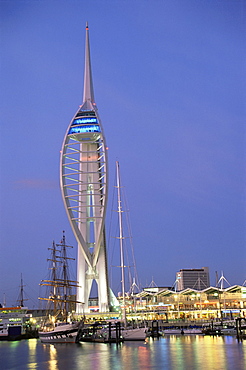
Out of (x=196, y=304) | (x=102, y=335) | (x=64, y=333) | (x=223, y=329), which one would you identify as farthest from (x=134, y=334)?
(x=196, y=304)

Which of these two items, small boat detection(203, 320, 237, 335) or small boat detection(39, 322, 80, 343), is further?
small boat detection(203, 320, 237, 335)

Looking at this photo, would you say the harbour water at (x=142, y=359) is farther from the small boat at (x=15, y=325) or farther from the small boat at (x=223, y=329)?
the small boat at (x=15, y=325)

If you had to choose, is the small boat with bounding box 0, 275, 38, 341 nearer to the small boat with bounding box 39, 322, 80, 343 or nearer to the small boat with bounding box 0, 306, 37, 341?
the small boat with bounding box 0, 306, 37, 341

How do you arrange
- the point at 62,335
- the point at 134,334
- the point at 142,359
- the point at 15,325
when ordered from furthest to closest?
the point at 15,325, the point at 62,335, the point at 134,334, the point at 142,359

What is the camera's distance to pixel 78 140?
106688 mm

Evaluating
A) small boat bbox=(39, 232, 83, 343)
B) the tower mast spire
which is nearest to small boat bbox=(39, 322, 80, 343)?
small boat bbox=(39, 232, 83, 343)

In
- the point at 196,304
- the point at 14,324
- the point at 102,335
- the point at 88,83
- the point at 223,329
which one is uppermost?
the point at 88,83

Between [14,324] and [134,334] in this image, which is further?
[14,324]

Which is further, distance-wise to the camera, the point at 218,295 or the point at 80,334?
the point at 218,295

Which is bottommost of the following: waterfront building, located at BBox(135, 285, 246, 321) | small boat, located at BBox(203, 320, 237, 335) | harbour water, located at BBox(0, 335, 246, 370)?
harbour water, located at BBox(0, 335, 246, 370)

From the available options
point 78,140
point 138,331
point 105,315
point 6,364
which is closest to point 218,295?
point 105,315

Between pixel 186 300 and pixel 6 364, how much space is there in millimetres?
82018

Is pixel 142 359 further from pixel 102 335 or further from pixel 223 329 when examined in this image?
pixel 223 329

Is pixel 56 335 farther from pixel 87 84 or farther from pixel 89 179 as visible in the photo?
pixel 87 84
